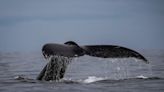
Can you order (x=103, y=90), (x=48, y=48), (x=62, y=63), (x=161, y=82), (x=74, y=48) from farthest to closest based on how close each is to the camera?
(x=161, y=82) < (x=62, y=63) < (x=103, y=90) < (x=74, y=48) < (x=48, y=48)

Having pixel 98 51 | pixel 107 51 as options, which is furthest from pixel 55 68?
pixel 107 51

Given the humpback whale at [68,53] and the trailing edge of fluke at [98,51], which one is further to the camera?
the trailing edge of fluke at [98,51]

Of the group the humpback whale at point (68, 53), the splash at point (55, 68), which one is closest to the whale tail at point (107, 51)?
the humpback whale at point (68, 53)

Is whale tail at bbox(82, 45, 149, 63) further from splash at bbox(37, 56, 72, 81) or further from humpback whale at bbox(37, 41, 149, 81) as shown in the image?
splash at bbox(37, 56, 72, 81)

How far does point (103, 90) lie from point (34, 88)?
1938 millimetres

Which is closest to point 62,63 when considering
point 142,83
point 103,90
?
point 103,90

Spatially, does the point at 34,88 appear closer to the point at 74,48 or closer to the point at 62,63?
the point at 62,63

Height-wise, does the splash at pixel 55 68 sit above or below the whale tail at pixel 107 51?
below

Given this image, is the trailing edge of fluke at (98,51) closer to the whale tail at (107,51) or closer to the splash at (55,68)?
the whale tail at (107,51)

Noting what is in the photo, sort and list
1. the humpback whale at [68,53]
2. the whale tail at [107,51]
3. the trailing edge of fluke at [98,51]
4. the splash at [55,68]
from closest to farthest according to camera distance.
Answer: the humpback whale at [68,53] → the trailing edge of fluke at [98,51] → the whale tail at [107,51] → the splash at [55,68]

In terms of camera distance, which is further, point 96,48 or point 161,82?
point 161,82

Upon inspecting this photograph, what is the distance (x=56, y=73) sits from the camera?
40.8ft

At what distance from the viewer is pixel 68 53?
32.6 ft

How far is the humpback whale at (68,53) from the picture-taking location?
9453 millimetres
